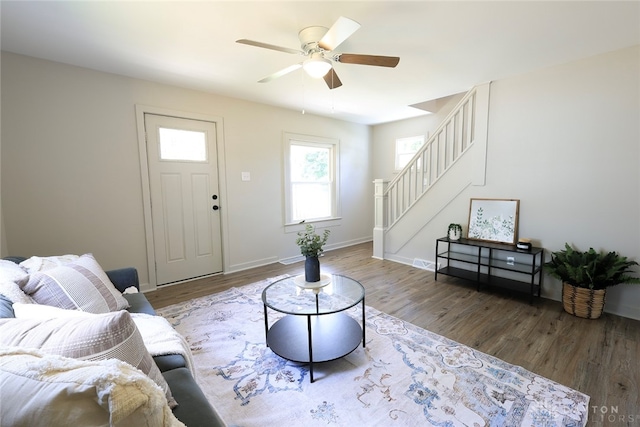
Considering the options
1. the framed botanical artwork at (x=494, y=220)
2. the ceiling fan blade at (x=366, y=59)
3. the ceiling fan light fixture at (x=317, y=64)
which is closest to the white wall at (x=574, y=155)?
the framed botanical artwork at (x=494, y=220)

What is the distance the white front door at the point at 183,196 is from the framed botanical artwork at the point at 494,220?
337 cm

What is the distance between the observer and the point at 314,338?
6.95 feet

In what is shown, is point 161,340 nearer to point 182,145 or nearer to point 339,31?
point 339,31

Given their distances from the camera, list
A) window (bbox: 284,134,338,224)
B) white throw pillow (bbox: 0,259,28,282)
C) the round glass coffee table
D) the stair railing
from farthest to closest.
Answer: window (bbox: 284,134,338,224), the stair railing, the round glass coffee table, white throw pillow (bbox: 0,259,28,282)

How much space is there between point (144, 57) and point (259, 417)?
305 cm

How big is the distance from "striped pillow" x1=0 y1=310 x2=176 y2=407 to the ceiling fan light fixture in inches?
76.5

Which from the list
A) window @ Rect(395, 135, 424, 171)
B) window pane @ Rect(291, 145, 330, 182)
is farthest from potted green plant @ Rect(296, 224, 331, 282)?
window @ Rect(395, 135, 424, 171)

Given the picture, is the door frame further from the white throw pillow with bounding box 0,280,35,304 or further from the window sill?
the white throw pillow with bounding box 0,280,35,304

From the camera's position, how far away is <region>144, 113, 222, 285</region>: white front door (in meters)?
3.39

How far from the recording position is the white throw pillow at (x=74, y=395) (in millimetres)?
546

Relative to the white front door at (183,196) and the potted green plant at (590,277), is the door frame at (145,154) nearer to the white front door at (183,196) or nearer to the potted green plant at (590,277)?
the white front door at (183,196)

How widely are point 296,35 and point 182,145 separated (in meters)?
2.10

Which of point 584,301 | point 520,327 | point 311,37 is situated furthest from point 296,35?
point 584,301

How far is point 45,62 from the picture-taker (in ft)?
8.73
